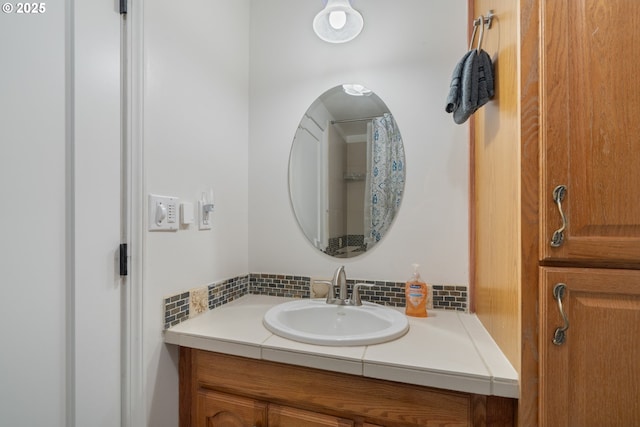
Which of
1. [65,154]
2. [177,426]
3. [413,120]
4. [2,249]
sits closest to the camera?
[2,249]

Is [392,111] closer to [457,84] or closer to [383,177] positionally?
[383,177]

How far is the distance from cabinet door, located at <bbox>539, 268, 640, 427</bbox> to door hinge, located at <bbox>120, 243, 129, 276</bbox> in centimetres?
113

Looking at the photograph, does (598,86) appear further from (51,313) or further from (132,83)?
(51,313)

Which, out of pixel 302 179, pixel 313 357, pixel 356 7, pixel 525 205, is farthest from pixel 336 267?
pixel 356 7

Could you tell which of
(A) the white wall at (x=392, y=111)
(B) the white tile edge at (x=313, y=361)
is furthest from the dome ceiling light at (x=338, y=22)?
(B) the white tile edge at (x=313, y=361)

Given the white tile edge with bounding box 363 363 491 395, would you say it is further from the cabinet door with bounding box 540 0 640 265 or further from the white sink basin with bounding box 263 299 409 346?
the cabinet door with bounding box 540 0 640 265

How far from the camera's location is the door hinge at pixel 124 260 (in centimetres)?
92

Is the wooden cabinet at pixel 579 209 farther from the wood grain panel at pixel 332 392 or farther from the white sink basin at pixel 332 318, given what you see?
the white sink basin at pixel 332 318

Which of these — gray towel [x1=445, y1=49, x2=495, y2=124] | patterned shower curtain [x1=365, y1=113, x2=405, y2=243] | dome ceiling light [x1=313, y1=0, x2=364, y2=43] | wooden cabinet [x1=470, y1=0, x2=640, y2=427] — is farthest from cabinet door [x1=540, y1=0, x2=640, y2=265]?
dome ceiling light [x1=313, y1=0, x2=364, y2=43]

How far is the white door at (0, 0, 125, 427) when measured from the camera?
0.69 meters

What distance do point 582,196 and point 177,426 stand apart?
142 centimetres

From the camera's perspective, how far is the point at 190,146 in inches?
46.3

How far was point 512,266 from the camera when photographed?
801 mm

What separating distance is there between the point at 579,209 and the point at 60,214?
1.25m
